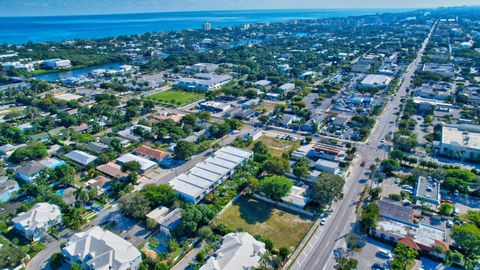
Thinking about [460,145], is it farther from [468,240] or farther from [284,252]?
[284,252]

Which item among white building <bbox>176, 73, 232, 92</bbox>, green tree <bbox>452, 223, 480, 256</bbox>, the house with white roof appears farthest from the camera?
white building <bbox>176, 73, 232, 92</bbox>

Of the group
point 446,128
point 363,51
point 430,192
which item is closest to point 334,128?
point 446,128

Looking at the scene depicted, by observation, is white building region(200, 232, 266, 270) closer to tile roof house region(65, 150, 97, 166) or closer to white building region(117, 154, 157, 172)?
white building region(117, 154, 157, 172)

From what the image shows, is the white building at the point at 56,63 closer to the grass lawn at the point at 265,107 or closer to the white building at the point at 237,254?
the grass lawn at the point at 265,107

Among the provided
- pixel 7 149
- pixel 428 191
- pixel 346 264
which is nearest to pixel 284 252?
pixel 346 264

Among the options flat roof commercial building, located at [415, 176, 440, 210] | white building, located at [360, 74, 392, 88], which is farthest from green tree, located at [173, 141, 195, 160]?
white building, located at [360, 74, 392, 88]

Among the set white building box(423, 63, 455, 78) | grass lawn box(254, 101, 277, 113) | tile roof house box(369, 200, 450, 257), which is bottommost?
grass lawn box(254, 101, 277, 113)

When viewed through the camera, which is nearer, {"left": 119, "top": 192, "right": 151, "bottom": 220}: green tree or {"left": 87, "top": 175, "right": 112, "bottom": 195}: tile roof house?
{"left": 119, "top": 192, "right": 151, "bottom": 220}: green tree
